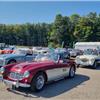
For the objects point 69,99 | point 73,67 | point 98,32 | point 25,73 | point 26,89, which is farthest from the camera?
point 98,32

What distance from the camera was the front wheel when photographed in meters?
7.86

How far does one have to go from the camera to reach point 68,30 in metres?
69.1

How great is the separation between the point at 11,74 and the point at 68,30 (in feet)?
203

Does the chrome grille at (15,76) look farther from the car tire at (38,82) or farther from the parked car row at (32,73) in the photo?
the car tire at (38,82)

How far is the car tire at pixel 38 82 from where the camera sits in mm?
7863

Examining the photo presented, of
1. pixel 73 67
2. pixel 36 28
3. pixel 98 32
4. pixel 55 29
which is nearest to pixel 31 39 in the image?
pixel 36 28

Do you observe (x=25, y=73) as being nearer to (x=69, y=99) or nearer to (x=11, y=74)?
(x=11, y=74)

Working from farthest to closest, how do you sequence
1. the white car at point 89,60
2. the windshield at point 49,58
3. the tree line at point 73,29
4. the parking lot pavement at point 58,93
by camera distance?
the tree line at point 73,29
the white car at point 89,60
the windshield at point 49,58
the parking lot pavement at point 58,93

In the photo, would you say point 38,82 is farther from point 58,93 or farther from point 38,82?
point 58,93

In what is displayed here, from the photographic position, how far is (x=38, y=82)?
8.10 meters

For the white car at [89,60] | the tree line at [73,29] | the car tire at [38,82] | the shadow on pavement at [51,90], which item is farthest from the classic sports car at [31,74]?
the tree line at [73,29]

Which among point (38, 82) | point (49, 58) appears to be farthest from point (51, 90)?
point (49, 58)

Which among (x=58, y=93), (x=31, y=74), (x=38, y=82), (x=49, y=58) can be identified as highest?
(x=49, y=58)

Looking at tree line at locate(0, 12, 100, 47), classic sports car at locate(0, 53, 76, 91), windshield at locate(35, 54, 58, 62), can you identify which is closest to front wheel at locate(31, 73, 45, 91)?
classic sports car at locate(0, 53, 76, 91)
